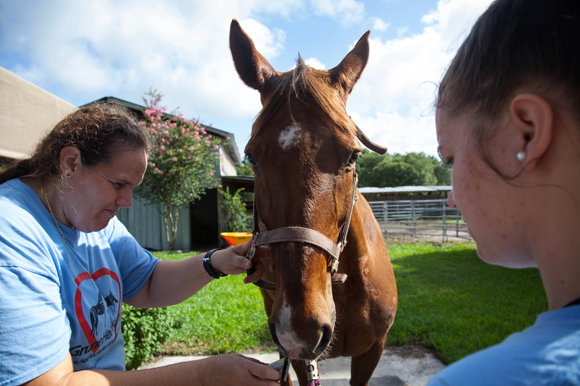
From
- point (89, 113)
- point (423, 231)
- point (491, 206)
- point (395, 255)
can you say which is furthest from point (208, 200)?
point (491, 206)

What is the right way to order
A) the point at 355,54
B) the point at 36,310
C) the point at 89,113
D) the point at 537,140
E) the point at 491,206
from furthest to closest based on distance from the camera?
the point at 355,54 → the point at 89,113 → the point at 36,310 → the point at 491,206 → the point at 537,140

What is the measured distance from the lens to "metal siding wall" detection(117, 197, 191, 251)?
1345 centimetres

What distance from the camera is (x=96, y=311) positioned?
4.77 ft

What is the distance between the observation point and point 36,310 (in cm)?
109

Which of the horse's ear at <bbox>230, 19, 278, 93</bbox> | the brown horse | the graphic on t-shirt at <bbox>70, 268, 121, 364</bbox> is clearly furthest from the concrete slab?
the horse's ear at <bbox>230, 19, 278, 93</bbox>

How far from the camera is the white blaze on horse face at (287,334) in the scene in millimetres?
1193

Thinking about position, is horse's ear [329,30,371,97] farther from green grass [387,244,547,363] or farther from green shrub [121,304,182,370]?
green grass [387,244,547,363]

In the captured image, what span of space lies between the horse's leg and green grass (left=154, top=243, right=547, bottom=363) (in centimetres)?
202

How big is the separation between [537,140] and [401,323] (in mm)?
4909

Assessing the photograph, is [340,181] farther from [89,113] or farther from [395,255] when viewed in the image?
[395,255]

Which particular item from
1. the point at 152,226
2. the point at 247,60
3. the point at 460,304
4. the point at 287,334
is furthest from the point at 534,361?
the point at 152,226

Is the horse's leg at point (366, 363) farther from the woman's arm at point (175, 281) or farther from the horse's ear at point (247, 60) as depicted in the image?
the horse's ear at point (247, 60)

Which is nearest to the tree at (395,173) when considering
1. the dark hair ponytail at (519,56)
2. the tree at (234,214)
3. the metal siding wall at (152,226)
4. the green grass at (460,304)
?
the tree at (234,214)

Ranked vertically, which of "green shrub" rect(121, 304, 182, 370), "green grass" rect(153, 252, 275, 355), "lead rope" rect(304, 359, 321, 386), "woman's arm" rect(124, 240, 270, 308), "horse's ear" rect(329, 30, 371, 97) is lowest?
"green grass" rect(153, 252, 275, 355)
